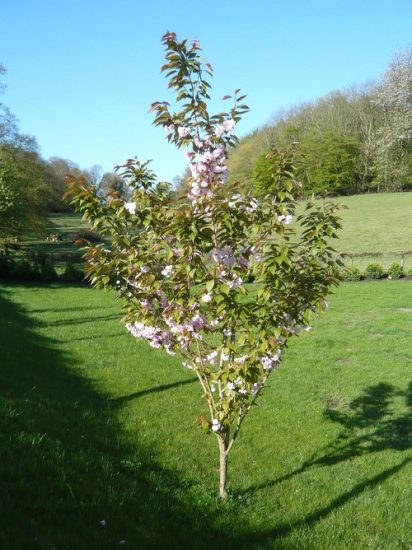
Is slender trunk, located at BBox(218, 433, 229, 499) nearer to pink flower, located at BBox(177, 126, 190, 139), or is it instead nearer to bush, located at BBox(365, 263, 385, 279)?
pink flower, located at BBox(177, 126, 190, 139)

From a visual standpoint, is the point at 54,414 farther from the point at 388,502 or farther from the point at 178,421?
the point at 388,502

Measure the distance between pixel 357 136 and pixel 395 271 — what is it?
53.0 metres

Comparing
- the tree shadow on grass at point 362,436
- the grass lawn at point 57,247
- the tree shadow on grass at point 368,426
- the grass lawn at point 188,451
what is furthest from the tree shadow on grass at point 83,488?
the grass lawn at point 57,247

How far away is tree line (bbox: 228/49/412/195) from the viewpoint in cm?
5738

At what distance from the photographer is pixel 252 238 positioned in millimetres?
4801

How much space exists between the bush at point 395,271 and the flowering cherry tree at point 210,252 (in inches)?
841

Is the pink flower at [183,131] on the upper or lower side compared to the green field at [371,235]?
upper

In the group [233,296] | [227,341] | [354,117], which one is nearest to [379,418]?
[227,341]

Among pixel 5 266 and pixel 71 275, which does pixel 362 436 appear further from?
pixel 5 266

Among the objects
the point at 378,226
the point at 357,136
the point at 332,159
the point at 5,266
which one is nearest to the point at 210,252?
the point at 5,266

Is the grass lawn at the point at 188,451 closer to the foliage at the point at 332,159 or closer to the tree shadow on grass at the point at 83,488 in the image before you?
the tree shadow on grass at the point at 83,488

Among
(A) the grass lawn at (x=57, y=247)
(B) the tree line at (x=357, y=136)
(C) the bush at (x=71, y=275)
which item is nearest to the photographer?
(C) the bush at (x=71, y=275)

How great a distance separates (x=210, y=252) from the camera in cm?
469

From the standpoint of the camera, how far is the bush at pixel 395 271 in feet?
81.4
